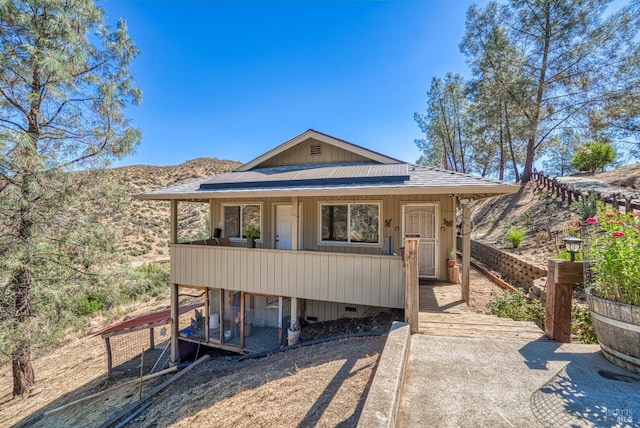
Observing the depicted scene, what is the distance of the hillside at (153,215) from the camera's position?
23369 millimetres

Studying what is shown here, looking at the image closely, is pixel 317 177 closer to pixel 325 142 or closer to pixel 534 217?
pixel 325 142

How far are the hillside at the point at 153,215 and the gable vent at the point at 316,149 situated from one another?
17.1 meters

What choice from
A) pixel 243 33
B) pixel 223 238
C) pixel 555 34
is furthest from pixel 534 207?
pixel 243 33

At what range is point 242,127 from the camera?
2119 cm

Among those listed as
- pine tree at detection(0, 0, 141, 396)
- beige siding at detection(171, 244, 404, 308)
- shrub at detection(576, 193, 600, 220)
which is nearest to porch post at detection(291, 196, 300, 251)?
beige siding at detection(171, 244, 404, 308)

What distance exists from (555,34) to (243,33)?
15956 mm

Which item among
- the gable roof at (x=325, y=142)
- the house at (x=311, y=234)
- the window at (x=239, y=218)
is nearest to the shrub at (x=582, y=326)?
the house at (x=311, y=234)

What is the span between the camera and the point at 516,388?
2.49 metres

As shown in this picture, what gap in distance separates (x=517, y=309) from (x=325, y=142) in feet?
21.7

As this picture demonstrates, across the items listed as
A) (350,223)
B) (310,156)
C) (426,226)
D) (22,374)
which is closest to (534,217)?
(426,226)

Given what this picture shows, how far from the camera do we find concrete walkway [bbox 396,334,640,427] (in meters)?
2.09

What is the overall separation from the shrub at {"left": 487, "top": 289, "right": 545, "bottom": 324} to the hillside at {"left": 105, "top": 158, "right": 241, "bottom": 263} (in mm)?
21780

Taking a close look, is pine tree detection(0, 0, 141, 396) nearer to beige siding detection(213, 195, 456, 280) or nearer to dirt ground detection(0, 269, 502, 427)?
dirt ground detection(0, 269, 502, 427)

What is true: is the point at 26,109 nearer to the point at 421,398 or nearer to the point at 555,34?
the point at 421,398
